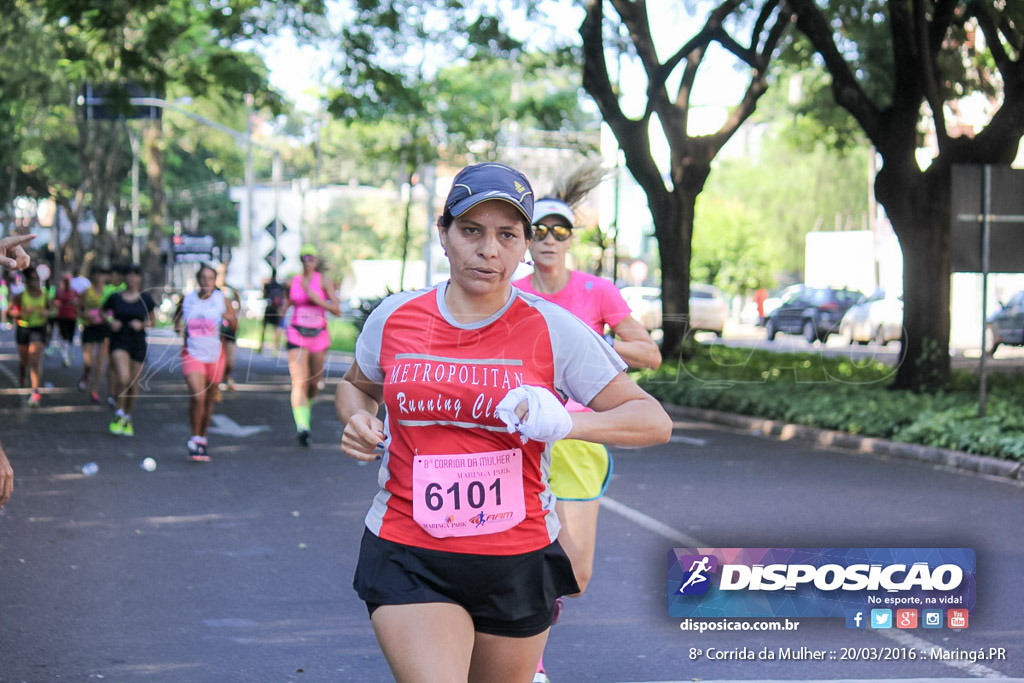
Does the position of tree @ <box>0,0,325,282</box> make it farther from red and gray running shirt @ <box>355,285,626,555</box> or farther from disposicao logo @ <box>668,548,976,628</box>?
red and gray running shirt @ <box>355,285,626,555</box>

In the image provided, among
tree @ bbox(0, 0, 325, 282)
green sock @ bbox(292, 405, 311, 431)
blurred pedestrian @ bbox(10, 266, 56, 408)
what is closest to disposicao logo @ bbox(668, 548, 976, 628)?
green sock @ bbox(292, 405, 311, 431)

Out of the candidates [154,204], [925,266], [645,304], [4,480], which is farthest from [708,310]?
[4,480]

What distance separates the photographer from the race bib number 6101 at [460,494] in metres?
3.09

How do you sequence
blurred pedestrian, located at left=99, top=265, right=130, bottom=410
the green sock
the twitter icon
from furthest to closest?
1. blurred pedestrian, located at left=99, top=265, right=130, bottom=410
2. the green sock
3. the twitter icon

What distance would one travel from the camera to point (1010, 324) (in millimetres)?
29156

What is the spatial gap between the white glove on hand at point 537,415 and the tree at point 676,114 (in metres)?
16.3

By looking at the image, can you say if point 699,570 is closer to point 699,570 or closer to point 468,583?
point 699,570

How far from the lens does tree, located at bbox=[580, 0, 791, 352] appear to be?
1906 cm

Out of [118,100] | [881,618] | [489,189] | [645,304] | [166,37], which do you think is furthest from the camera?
[645,304]

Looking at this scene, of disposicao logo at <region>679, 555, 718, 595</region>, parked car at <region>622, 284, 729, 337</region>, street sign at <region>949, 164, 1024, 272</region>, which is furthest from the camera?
parked car at <region>622, 284, 729, 337</region>

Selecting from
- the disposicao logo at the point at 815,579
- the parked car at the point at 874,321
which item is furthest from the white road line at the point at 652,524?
the parked car at the point at 874,321

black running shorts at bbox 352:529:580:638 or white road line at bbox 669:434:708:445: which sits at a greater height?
black running shorts at bbox 352:529:580:638

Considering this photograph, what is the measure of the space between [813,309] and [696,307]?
17.5ft

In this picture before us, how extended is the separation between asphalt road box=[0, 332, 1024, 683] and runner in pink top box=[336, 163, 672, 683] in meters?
2.28
